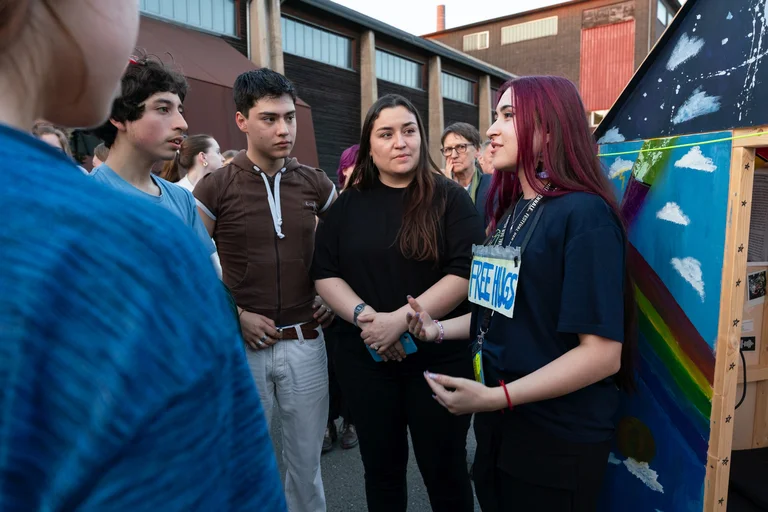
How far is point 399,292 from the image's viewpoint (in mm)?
2256

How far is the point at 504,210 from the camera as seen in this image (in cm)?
201

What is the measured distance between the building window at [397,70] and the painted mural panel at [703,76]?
16.0 m

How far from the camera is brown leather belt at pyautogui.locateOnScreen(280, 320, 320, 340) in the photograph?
244 centimetres

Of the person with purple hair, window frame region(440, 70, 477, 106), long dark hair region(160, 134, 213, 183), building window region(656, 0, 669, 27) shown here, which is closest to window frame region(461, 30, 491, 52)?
building window region(656, 0, 669, 27)

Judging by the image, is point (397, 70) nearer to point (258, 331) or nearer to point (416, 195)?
point (416, 195)

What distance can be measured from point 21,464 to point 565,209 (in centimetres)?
142

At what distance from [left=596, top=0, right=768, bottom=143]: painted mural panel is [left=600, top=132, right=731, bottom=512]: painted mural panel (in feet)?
0.23

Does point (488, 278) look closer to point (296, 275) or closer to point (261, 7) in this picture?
point (296, 275)

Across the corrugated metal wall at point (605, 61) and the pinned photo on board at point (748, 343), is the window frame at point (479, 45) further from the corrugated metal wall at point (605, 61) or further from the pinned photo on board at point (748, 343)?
the pinned photo on board at point (748, 343)

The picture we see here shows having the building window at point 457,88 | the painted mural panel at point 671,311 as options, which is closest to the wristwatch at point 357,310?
the painted mural panel at point 671,311

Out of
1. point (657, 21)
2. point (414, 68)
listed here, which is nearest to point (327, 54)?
point (414, 68)

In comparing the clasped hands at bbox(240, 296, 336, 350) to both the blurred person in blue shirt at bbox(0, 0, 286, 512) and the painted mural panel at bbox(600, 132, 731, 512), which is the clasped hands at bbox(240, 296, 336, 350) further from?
the blurred person in blue shirt at bbox(0, 0, 286, 512)

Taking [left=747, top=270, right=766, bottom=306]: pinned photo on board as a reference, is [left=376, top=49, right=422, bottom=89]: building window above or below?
above

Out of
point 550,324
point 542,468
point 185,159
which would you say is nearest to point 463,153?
point 185,159
